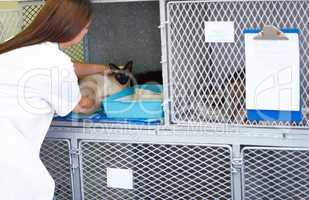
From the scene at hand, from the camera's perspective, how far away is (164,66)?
117 cm

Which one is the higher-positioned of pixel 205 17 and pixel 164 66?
pixel 205 17

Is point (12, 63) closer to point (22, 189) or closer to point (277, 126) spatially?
point (22, 189)

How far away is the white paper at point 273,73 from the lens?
1.06 m

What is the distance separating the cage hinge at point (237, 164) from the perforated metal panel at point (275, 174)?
0.02 m

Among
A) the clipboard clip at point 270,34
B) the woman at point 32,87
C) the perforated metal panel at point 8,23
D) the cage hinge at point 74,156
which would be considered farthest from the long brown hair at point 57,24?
the clipboard clip at point 270,34

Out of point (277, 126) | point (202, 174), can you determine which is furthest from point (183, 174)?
point (277, 126)

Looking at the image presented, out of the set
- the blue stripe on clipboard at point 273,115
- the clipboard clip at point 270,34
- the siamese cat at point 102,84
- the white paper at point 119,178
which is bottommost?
the white paper at point 119,178

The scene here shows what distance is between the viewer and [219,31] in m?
1.11

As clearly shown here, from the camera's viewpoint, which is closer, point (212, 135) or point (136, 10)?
point (212, 135)

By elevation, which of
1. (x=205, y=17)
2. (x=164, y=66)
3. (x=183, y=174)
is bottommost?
(x=183, y=174)

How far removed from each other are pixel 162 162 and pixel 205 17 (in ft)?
1.31

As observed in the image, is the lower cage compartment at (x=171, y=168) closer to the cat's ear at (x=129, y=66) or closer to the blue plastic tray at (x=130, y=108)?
the blue plastic tray at (x=130, y=108)

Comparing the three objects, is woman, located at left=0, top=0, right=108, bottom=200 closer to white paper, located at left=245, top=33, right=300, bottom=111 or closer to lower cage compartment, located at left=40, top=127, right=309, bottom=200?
lower cage compartment, located at left=40, top=127, right=309, bottom=200

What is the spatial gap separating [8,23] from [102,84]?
1.05ft
